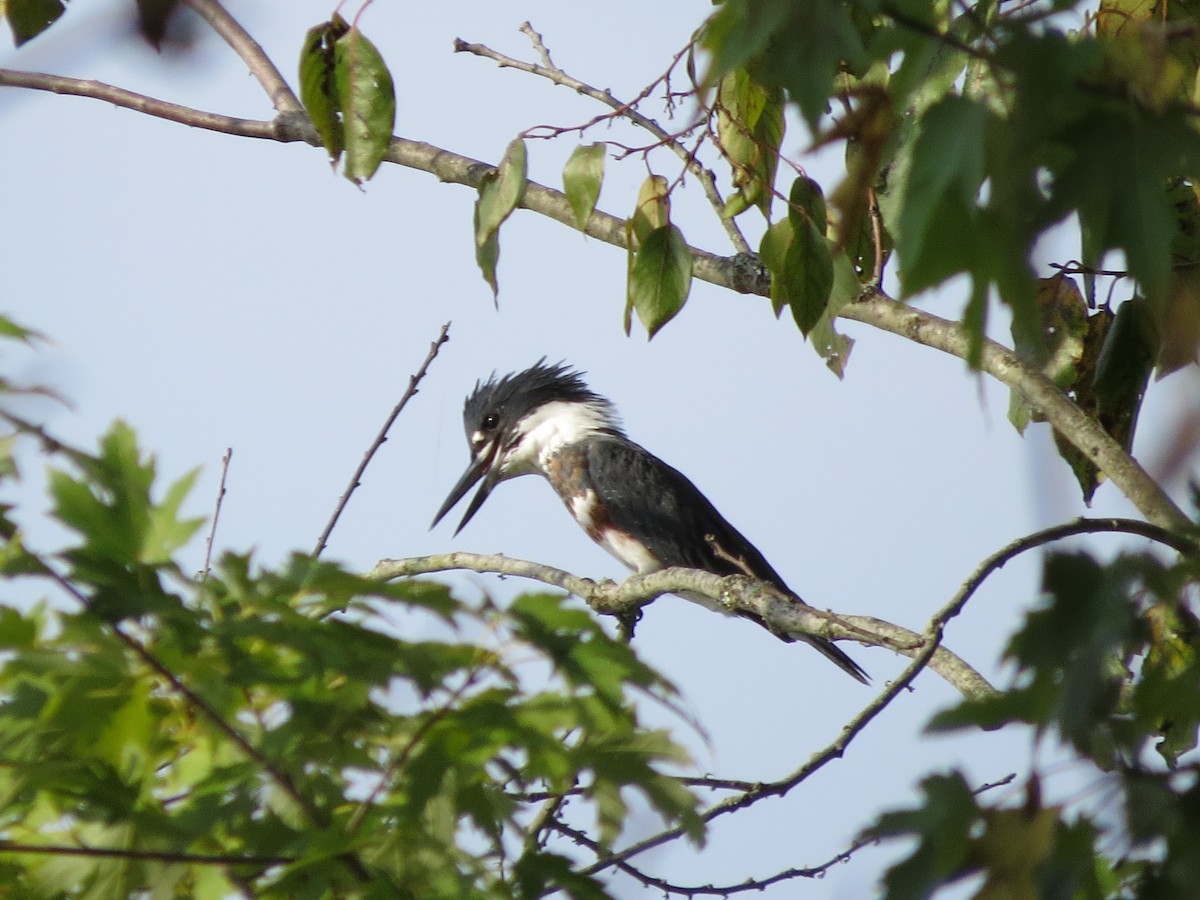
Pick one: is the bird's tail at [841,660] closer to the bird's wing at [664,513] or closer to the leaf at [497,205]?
the bird's wing at [664,513]

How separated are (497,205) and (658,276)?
0.24m

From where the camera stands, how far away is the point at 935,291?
735mm

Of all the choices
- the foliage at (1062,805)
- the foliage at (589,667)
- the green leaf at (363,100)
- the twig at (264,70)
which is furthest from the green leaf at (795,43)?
the twig at (264,70)

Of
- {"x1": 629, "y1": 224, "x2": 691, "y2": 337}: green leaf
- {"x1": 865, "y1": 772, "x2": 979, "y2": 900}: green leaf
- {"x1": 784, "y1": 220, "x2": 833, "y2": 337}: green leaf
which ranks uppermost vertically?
{"x1": 629, "y1": 224, "x2": 691, "y2": 337}: green leaf

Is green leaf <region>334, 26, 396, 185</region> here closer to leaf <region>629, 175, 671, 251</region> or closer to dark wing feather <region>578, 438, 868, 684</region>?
leaf <region>629, 175, 671, 251</region>

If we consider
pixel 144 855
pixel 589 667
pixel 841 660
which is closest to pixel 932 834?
pixel 589 667

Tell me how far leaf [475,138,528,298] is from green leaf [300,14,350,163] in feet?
0.72

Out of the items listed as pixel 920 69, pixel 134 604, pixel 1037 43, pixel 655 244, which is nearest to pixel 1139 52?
pixel 1037 43

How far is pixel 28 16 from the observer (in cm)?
190

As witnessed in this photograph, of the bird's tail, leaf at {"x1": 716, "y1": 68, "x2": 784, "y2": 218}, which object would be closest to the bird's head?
the bird's tail

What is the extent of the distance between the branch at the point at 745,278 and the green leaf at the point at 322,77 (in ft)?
1.24

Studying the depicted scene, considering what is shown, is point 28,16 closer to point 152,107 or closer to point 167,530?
point 152,107

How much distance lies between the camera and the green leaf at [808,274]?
1784 mm

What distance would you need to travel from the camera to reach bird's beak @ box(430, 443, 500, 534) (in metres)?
4.53
